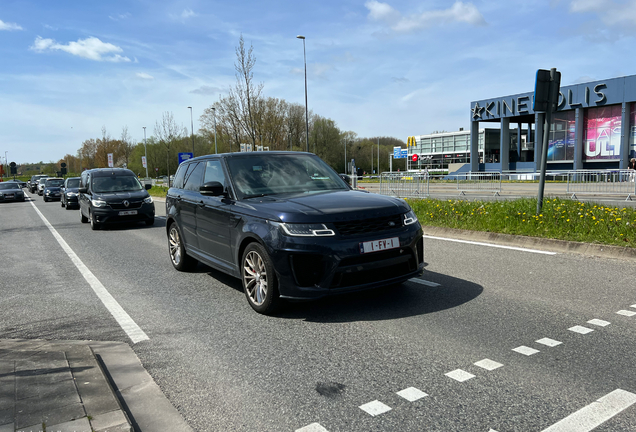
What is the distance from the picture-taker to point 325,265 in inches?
181

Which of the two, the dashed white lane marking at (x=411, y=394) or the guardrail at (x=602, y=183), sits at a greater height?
the guardrail at (x=602, y=183)

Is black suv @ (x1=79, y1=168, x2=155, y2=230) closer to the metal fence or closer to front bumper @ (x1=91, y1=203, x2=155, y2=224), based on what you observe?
front bumper @ (x1=91, y1=203, x2=155, y2=224)

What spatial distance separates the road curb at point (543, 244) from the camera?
7246 millimetres

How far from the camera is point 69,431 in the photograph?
263 centimetres

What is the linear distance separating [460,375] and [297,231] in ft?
6.34

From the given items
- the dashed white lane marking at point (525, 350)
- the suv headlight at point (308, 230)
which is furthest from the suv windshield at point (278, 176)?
the dashed white lane marking at point (525, 350)

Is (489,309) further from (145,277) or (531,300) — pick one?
(145,277)

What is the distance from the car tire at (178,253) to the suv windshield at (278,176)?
1861 mm

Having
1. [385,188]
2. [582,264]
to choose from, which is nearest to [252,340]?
[582,264]

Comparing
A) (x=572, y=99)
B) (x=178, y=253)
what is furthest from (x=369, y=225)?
(x=572, y=99)

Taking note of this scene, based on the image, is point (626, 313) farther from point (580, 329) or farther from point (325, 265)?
point (325, 265)

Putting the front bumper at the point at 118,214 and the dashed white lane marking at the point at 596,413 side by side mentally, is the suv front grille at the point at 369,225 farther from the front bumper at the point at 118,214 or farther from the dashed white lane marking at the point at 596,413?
the front bumper at the point at 118,214

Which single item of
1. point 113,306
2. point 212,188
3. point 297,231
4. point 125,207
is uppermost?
point 212,188

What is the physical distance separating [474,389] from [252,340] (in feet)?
6.36
